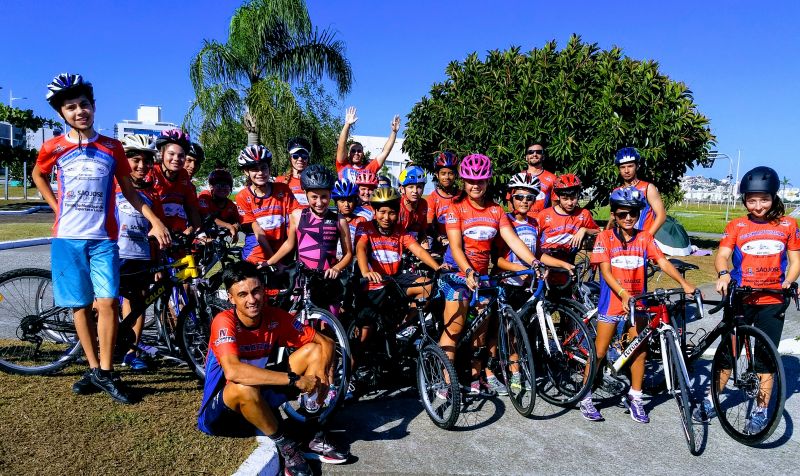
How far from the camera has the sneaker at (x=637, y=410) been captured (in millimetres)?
4895

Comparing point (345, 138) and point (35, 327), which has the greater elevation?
point (345, 138)

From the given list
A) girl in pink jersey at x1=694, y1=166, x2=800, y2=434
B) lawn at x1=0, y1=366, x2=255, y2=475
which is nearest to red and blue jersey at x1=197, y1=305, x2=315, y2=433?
lawn at x1=0, y1=366, x2=255, y2=475

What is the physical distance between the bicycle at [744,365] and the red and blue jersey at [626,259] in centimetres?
61

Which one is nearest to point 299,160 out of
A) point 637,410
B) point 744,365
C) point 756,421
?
point 637,410

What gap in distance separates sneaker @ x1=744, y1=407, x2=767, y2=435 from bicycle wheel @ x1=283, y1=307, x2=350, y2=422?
10.1ft

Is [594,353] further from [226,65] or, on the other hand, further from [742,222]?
[226,65]

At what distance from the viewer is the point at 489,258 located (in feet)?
18.0

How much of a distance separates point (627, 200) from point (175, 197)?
13.8ft

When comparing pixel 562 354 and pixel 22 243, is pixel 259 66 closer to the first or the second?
pixel 22 243

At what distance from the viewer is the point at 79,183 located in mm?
4547

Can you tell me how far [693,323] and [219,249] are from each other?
6.51 m

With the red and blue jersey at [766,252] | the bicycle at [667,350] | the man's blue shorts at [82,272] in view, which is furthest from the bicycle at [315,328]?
the red and blue jersey at [766,252]

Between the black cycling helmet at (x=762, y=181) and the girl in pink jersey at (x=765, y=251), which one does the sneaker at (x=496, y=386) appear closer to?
the girl in pink jersey at (x=765, y=251)

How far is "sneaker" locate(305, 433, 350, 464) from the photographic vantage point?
158 inches
